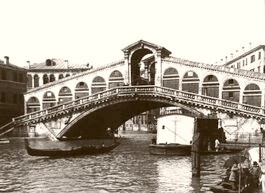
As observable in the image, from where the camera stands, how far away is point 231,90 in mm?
43062

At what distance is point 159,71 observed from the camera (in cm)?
4606

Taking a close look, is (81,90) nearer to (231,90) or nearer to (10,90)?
(10,90)

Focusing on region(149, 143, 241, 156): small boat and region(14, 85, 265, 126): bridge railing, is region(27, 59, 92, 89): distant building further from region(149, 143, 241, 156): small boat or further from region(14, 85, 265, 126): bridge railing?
region(149, 143, 241, 156): small boat

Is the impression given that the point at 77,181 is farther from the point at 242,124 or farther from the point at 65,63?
the point at 65,63

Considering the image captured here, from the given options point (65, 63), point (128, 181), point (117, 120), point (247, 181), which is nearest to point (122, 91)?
point (117, 120)

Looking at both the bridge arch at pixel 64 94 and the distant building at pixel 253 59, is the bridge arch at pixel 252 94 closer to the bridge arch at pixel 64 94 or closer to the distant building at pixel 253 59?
the distant building at pixel 253 59

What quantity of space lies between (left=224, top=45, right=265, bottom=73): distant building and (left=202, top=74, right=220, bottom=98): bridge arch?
15.7 meters

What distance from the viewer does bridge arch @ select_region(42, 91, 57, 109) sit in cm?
5094

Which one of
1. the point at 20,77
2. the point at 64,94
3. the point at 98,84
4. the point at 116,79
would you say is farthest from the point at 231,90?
the point at 20,77

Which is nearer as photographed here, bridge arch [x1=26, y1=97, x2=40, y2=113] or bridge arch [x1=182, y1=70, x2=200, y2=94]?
bridge arch [x1=182, y1=70, x2=200, y2=94]

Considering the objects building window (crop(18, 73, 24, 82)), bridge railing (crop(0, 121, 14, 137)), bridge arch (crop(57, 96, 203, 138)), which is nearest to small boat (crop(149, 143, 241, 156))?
bridge arch (crop(57, 96, 203, 138))

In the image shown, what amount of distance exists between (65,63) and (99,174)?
53.5 meters

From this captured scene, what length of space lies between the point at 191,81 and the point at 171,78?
2.23m

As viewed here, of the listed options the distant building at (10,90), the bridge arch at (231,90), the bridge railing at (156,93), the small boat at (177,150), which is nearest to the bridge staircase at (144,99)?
the bridge railing at (156,93)
